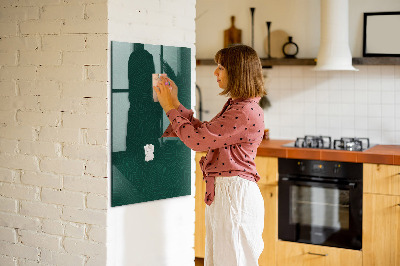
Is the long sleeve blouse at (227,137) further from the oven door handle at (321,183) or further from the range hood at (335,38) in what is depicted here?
the range hood at (335,38)

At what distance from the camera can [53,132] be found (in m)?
2.88

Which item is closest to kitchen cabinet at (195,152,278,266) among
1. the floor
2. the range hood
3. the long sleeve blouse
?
the floor

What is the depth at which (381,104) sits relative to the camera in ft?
14.7

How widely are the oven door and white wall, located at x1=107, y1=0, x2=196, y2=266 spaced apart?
1192 millimetres

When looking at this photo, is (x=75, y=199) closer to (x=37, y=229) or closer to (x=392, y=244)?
(x=37, y=229)

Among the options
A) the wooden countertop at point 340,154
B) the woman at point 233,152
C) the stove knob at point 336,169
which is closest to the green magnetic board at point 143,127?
the woman at point 233,152

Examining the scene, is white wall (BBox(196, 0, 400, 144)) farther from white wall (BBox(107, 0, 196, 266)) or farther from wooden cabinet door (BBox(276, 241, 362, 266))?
white wall (BBox(107, 0, 196, 266))

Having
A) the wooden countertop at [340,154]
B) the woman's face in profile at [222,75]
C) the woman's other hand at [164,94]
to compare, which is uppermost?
the woman's face in profile at [222,75]

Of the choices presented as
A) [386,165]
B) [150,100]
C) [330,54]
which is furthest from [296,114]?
[150,100]

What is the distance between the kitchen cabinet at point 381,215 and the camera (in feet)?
12.5

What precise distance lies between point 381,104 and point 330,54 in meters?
0.58

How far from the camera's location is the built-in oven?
3957 mm

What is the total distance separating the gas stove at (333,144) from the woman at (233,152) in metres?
1.59

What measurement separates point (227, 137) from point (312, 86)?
2296 millimetres
